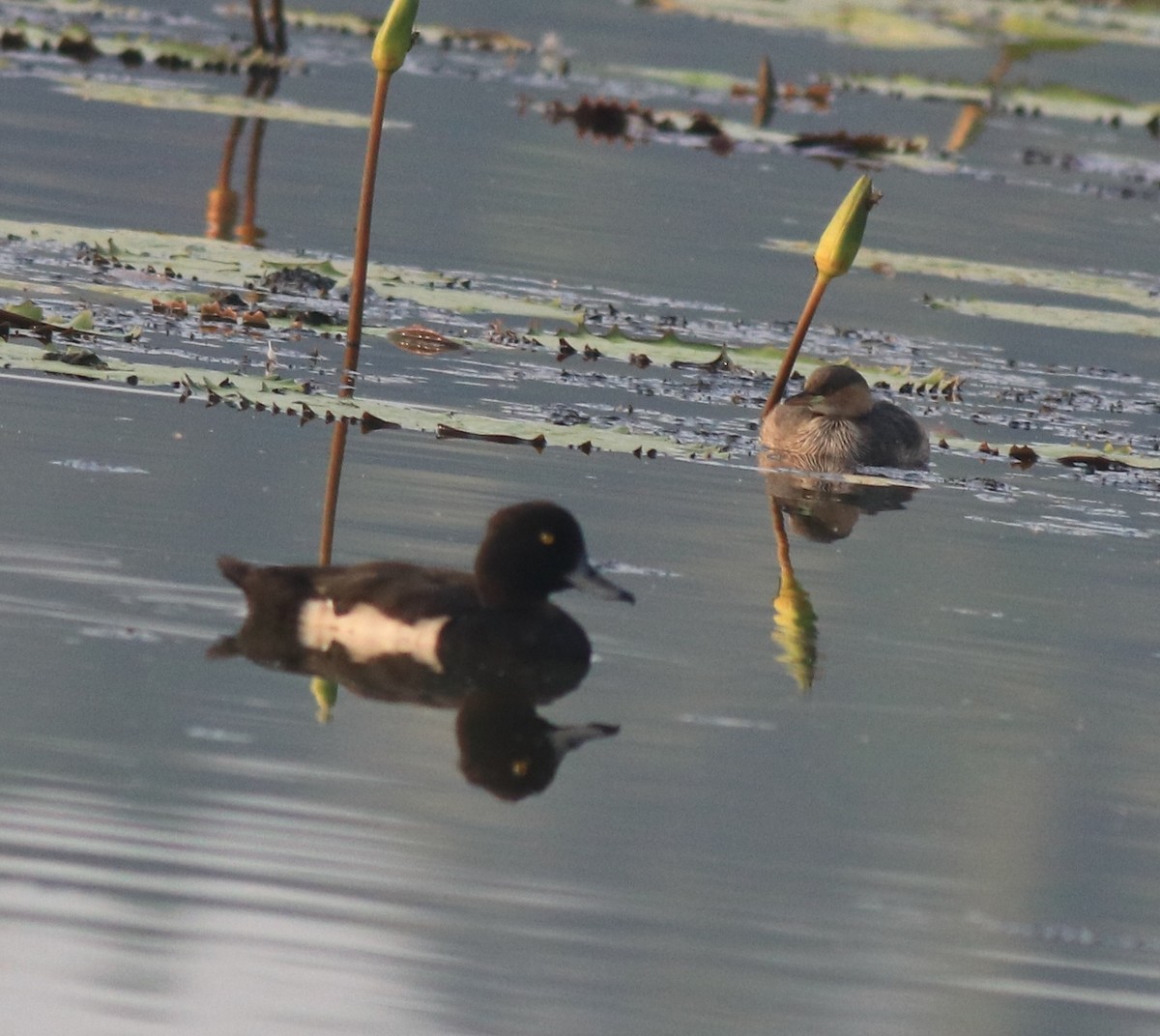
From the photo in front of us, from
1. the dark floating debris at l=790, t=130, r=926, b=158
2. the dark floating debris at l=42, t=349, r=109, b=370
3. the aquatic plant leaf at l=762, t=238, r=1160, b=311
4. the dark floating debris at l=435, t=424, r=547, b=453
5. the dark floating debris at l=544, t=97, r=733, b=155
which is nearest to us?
the dark floating debris at l=435, t=424, r=547, b=453

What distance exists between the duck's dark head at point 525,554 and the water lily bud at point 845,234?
137 inches

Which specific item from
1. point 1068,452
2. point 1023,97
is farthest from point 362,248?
point 1023,97

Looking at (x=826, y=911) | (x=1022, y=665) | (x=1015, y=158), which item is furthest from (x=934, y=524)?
(x=1015, y=158)

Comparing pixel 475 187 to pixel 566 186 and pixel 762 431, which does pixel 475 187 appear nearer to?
pixel 566 186

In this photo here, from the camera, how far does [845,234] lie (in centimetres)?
981

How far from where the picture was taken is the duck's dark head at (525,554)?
6.50 metres

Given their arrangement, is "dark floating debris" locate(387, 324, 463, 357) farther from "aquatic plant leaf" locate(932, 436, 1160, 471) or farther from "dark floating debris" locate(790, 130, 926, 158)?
"dark floating debris" locate(790, 130, 926, 158)

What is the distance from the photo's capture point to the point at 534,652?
646 cm

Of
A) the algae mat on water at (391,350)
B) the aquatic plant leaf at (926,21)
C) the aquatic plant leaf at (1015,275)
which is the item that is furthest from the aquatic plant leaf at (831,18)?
the algae mat on water at (391,350)

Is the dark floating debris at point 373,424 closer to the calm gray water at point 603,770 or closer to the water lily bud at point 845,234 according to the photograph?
the calm gray water at point 603,770

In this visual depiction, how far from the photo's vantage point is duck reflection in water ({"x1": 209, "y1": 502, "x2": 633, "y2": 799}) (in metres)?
6.42

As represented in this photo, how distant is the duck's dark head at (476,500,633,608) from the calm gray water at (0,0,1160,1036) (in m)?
0.30

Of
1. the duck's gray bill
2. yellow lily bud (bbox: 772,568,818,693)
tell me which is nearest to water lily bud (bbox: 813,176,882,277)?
yellow lily bud (bbox: 772,568,818,693)

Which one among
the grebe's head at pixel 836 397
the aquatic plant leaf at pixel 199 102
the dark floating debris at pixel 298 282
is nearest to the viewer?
the grebe's head at pixel 836 397
